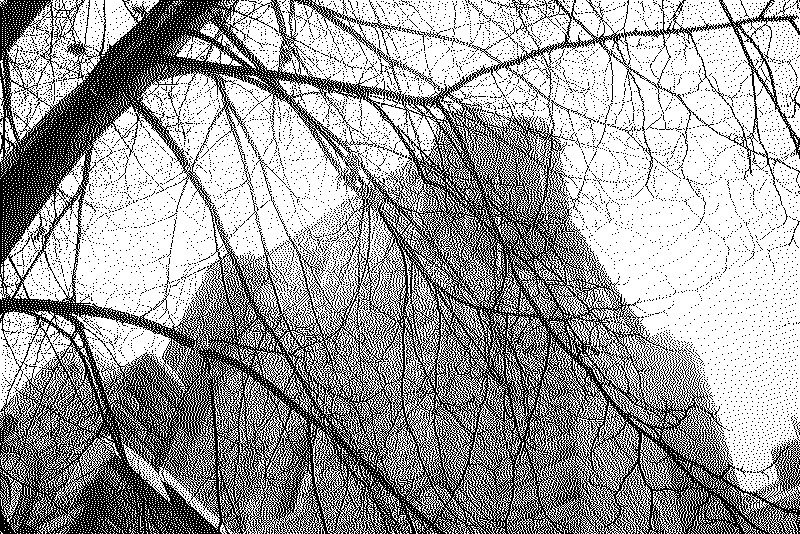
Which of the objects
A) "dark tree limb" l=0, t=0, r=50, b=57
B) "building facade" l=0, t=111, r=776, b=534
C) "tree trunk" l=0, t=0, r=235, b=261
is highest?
"dark tree limb" l=0, t=0, r=50, b=57

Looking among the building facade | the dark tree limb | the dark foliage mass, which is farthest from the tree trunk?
the building facade

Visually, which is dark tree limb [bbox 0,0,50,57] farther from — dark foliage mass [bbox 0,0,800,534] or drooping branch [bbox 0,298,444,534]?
drooping branch [bbox 0,298,444,534]

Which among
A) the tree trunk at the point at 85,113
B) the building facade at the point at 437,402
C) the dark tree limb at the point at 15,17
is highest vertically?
the dark tree limb at the point at 15,17

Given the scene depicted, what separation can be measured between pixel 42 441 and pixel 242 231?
0.47 m

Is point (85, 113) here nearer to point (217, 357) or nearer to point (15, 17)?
point (15, 17)

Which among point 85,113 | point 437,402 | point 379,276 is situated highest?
point 85,113

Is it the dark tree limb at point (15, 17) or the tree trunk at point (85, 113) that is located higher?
the dark tree limb at point (15, 17)

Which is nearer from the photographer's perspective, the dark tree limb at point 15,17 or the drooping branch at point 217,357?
the drooping branch at point 217,357

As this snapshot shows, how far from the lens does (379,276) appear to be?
110 cm

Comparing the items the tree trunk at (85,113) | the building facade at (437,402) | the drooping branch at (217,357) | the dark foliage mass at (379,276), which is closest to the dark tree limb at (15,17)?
the dark foliage mass at (379,276)

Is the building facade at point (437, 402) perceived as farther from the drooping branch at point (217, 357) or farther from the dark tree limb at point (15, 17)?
the dark tree limb at point (15, 17)

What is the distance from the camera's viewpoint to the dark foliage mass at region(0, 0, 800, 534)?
3.51 ft

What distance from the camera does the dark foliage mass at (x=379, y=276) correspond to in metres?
1.07

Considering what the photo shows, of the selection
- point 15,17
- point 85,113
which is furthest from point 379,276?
point 15,17
